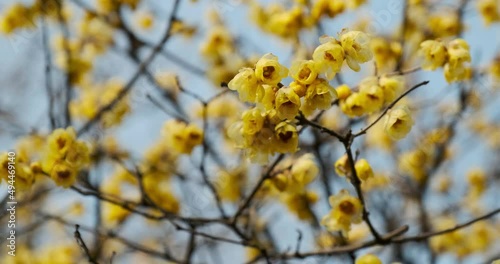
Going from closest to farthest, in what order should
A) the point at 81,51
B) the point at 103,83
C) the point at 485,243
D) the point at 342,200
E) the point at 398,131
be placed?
the point at 398,131 → the point at 342,200 → the point at 81,51 → the point at 485,243 → the point at 103,83

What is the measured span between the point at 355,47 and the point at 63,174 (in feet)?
4.54

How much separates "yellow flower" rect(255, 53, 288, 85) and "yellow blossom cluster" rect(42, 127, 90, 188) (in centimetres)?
109

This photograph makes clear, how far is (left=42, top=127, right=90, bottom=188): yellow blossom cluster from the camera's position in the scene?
249 centimetres

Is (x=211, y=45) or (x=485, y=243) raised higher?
(x=211, y=45)

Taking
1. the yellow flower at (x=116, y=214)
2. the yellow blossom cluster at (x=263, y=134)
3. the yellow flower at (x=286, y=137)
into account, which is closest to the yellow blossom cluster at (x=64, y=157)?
the yellow blossom cluster at (x=263, y=134)

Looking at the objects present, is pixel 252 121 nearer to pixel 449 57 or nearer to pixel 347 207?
pixel 347 207

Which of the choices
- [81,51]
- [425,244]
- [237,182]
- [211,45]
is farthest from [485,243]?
[81,51]

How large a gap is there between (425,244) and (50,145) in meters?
3.33

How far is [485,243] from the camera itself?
223 inches

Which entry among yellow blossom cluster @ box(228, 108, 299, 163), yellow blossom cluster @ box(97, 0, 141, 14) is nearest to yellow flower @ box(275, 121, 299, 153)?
yellow blossom cluster @ box(228, 108, 299, 163)

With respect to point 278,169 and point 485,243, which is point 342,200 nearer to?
point 278,169

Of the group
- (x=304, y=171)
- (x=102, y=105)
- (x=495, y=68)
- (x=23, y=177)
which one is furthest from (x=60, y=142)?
(x=495, y=68)

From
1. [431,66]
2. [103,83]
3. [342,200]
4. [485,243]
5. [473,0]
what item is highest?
[103,83]

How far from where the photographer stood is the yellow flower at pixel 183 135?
3.09 m
